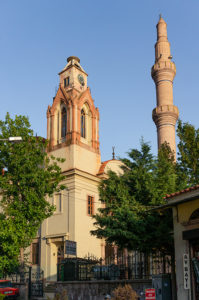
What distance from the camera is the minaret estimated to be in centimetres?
4125

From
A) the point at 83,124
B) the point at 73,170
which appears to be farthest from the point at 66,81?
the point at 73,170

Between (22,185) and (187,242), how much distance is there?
1309cm

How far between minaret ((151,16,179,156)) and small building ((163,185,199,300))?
25565mm

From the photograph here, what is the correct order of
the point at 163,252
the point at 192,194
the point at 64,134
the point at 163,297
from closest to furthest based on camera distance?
1. the point at 192,194
2. the point at 163,297
3. the point at 163,252
4. the point at 64,134

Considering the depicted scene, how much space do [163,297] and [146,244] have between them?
9.05 ft

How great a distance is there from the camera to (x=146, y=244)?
18.2m

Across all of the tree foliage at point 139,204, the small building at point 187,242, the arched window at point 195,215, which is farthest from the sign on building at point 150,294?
the tree foliage at point 139,204

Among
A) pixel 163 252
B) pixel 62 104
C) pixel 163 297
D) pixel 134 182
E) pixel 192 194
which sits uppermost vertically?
pixel 62 104

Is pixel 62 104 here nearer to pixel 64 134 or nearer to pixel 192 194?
pixel 64 134

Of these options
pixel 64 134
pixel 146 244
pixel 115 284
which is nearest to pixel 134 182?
pixel 146 244

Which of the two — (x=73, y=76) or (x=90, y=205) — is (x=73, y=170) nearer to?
(x=90, y=205)

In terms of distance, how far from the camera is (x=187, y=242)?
14.4 meters

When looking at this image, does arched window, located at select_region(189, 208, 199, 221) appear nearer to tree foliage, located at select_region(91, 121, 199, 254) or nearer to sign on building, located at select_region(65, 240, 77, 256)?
tree foliage, located at select_region(91, 121, 199, 254)

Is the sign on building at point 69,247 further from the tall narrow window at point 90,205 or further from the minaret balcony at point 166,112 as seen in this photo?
the minaret balcony at point 166,112
